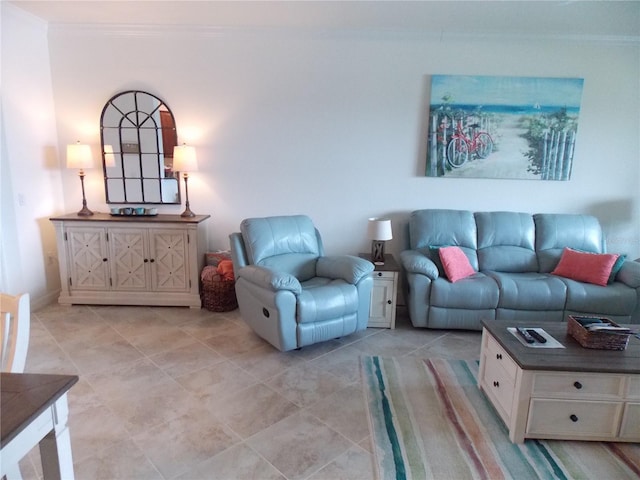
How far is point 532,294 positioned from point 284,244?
2.10 metres

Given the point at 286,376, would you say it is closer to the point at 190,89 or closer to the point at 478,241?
the point at 478,241

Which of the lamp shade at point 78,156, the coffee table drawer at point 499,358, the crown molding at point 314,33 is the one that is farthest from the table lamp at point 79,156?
the coffee table drawer at point 499,358

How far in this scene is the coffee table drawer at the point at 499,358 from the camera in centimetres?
200

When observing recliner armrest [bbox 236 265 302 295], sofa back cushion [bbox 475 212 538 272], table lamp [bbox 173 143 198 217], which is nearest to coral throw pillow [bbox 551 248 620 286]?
sofa back cushion [bbox 475 212 538 272]

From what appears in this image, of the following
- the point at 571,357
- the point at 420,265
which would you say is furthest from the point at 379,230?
the point at 571,357

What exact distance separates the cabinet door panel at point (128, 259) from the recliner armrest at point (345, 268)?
170 centimetres

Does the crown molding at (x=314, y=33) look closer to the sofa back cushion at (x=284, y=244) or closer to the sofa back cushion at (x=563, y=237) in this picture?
the sofa back cushion at (x=563, y=237)

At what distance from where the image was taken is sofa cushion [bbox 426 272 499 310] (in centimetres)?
313

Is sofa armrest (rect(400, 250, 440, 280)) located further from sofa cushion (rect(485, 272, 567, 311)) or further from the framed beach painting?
the framed beach painting

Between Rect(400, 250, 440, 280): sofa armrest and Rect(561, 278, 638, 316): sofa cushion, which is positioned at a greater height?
Rect(400, 250, 440, 280): sofa armrest

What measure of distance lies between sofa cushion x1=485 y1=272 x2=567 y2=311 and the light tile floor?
44 cm

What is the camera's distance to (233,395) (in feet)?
7.62

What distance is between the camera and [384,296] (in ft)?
11.0

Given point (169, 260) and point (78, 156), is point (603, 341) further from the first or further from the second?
point (78, 156)
